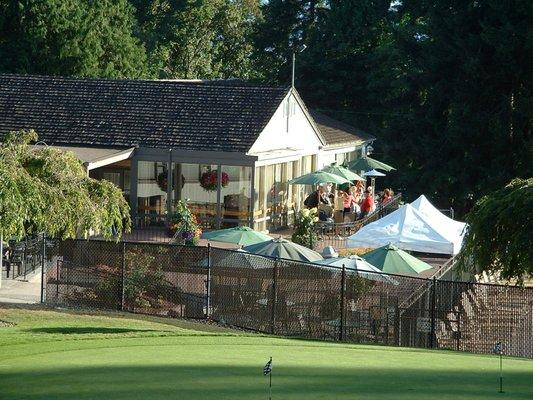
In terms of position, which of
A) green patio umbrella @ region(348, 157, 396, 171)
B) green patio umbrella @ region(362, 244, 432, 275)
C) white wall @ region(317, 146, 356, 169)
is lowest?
green patio umbrella @ region(362, 244, 432, 275)

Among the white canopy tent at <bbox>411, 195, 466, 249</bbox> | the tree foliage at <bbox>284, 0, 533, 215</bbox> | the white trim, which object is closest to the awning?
the white trim

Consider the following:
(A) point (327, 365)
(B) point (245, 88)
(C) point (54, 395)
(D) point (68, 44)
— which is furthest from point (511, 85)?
(C) point (54, 395)

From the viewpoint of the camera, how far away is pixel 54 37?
52844 millimetres

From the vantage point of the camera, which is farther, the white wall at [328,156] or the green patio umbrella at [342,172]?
the white wall at [328,156]

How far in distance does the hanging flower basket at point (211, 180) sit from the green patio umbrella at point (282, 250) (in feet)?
32.4

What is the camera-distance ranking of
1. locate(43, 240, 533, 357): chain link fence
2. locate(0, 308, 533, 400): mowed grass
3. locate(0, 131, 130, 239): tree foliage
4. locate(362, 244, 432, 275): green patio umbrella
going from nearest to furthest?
locate(0, 308, 533, 400): mowed grass < locate(43, 240, 533, 357): chain link fence < locate(0, 131, 130, 239): tree foliage < locate(362, 244, 432, 275): green patio umbrella

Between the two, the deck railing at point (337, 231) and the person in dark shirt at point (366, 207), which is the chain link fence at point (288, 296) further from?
the person in dark shirt at point (366, 207)

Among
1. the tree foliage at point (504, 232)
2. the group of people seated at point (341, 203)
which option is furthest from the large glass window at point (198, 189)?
the tree foliage at point (504, 232)

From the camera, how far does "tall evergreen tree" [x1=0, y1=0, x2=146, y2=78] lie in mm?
51531

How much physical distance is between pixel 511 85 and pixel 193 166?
19737 mm

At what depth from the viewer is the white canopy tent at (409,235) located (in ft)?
98.4

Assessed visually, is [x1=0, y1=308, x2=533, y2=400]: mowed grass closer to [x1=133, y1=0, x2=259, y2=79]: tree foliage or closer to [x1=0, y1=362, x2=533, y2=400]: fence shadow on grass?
[x1=0, y1=362, x2=533, y2=400]: fence shadow on grass

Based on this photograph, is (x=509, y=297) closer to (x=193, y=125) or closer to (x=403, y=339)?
(x=403, y=339)

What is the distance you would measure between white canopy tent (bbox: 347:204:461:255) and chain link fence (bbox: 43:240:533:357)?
7767 mm
